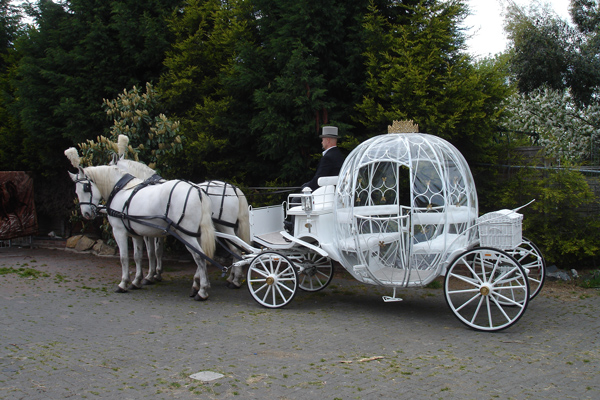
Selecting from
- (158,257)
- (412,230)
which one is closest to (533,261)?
(412,230)

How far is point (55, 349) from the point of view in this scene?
5137 mm

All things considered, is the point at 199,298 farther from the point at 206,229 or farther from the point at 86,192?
the point at 86,192

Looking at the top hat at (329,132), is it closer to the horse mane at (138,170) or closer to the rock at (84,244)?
the horse mane at (138,170)

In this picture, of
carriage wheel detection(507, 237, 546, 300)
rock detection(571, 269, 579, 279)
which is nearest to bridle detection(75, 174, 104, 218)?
carriage wheel detection(507, 237, 546, 300)

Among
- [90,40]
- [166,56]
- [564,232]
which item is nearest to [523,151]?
[564,232]

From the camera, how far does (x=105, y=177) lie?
314 inches

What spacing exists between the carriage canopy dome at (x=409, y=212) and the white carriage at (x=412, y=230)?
0.01 metres

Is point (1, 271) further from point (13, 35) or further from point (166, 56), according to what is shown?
point (13, 35)

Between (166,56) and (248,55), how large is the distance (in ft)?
9.41

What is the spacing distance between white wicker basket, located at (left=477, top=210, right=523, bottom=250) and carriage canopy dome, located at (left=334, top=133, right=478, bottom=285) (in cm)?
24

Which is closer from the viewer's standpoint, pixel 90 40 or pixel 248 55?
pixel 248 55

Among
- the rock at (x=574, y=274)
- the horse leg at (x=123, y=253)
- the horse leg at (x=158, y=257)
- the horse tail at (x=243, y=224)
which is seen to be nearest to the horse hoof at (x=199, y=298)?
the horse tail at (x=243, y=224)

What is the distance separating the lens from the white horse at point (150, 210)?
23.9ft

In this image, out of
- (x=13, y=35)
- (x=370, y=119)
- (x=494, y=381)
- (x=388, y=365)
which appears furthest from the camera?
(x=13, y=35)
